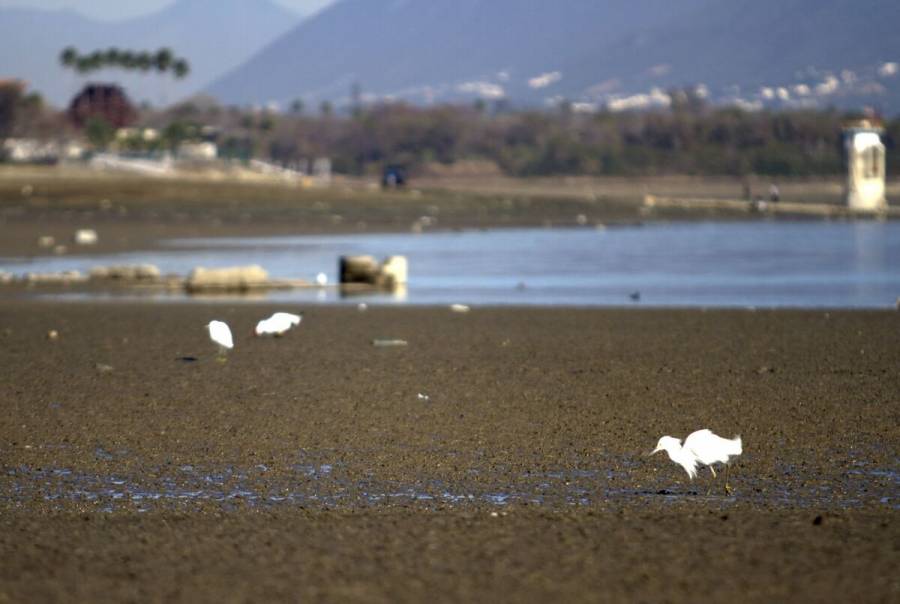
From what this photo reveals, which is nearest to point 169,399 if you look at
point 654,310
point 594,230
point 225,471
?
point 225,471

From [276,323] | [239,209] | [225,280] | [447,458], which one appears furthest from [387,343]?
[239,209]

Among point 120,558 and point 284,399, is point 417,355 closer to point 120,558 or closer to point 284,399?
point 284,399

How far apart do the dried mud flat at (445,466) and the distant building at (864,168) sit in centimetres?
4354

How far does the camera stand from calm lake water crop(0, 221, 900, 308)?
23.4 meters

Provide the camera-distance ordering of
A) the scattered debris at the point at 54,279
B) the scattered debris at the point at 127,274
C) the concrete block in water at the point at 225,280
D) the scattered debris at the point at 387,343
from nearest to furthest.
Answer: the scattered debris at the point at 387,343, the concrete block in water at the point at 225,280, the scattered debris at the point at 54,279, the scattered debris at the point at 127,274

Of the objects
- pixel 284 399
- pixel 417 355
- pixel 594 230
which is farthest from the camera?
pixel 594 230

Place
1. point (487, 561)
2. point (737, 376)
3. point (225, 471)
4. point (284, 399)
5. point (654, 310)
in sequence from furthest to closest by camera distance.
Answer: point (654, 310)
point (737, 376)
point (284, 399)
point (225, 471)
point (487, 561)

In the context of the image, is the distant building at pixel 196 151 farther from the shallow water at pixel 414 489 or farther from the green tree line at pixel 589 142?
the shallow water at pixel 414 489

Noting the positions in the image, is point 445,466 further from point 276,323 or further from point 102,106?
point 102,106

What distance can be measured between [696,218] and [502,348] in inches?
1518

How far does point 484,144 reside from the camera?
12731 cm

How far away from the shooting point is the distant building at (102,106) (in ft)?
339

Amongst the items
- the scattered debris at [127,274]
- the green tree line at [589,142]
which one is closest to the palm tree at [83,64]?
the green tree line at [589,142]

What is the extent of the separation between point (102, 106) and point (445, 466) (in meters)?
98.5
